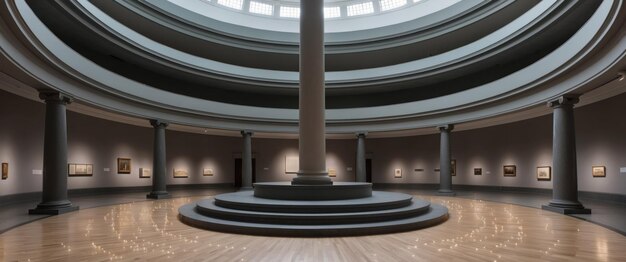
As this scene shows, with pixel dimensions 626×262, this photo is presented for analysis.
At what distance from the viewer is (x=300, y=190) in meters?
11.8

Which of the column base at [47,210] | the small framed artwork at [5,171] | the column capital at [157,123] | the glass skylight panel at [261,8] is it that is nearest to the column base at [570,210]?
the column base at [47,210]

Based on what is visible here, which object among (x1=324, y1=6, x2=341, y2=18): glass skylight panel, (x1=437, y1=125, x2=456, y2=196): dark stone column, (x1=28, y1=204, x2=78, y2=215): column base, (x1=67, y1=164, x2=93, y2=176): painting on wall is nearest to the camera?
(x1=28, y1=204, x2=78, y2=215): column base

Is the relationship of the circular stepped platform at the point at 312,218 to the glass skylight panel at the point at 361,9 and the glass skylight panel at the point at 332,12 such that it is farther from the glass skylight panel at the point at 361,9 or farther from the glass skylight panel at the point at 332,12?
the glass skylight panel at the point at 332,12

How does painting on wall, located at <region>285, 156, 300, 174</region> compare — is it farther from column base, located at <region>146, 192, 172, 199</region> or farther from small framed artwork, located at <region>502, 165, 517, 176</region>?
small framed artwork, located at <region>502, 165, 517, 176</region>

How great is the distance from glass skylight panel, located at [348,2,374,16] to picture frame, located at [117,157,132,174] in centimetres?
2044

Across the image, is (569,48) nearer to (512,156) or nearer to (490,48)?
(490,48)

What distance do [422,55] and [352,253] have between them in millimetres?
22897

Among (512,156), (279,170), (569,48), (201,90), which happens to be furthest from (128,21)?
(512,156)

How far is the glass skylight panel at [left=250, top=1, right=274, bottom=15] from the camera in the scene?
31239mm

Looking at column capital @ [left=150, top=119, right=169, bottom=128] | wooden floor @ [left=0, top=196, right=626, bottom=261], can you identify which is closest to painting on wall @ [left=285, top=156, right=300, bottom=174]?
column capital @ [left=150, top=119, right=169, bottom=128]

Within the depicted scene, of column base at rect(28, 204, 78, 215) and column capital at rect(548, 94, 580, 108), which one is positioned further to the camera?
column capital at rect(548, 94, 580, 108)

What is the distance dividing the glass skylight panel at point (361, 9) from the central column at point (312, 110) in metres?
19.9

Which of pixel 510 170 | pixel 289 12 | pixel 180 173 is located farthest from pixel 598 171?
pixel 180 173

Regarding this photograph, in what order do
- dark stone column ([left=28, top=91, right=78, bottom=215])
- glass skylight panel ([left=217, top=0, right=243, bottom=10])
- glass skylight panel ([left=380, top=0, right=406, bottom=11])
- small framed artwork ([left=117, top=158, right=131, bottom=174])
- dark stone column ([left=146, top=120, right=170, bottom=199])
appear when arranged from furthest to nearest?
glass skylight panel ([left=380, top=0, right=406, bottom=11])
glass skylight panel ([left=217, top=0, right=243, bottom=10])
small framed artwork ([left=117, top=158, right=131, bottom=174])
dark stone column ([left=146, top=120, right=170, bottom=199])
dark stone column ([left=28, top=91, right=78, bottom=215])
